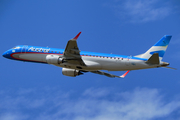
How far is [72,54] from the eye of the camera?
42.5 meters

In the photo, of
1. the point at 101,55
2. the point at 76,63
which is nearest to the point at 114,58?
the point at 101,55

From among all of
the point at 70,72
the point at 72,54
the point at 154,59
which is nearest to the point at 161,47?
the point at 154,59

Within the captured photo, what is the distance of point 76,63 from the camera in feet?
145

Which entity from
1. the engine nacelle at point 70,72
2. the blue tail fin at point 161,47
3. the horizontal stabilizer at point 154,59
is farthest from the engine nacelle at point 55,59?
the horizontal stabilizer at point 154,59

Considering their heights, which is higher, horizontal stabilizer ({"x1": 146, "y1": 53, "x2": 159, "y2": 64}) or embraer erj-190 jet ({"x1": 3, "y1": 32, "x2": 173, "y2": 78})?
embraer erj-190 jet ({"x1": 3, "y1": 32, "x2": 173, "y2": 78})

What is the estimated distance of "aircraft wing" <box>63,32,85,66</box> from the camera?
40.5 metres

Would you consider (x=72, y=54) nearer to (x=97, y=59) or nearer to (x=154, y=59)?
(x=97, y=59)

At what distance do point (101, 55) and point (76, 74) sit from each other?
7.76 metres

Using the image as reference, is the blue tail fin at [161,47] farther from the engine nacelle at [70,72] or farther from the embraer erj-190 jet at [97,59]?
the engine nacelle at [70,72]

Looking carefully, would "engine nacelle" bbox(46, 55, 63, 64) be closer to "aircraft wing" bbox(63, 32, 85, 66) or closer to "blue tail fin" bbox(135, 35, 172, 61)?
"aircraft wing" bbox(63, 32, 85, 66)

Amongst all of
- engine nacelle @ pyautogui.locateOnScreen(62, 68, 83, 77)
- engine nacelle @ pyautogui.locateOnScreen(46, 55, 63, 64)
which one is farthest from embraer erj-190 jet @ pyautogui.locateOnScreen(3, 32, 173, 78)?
engine nacelle @ pyautogui.locateOnScreen(62, 68, 83, 77)

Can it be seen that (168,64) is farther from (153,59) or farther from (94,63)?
(94,63)

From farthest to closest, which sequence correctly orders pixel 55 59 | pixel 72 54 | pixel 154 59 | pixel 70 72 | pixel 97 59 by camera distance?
pixel 70 72
pixel 97 59
pixel 55 59
pixel 72 54
pixel 154 59

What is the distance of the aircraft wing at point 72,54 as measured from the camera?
40.5m
